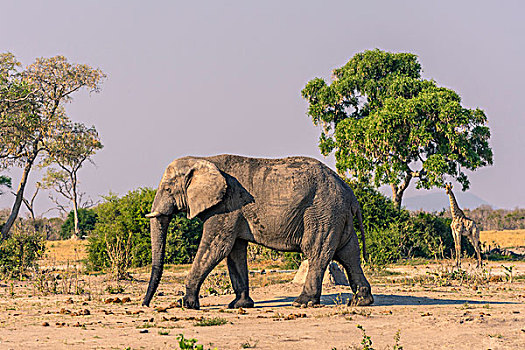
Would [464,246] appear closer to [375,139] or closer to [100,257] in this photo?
[375,139]

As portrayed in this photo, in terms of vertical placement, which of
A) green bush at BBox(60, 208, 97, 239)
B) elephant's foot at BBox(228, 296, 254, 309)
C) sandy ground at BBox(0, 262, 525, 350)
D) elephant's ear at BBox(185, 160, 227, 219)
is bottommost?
sandy ground at BBox(0, 262, 525, 350)

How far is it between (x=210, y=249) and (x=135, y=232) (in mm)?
13039

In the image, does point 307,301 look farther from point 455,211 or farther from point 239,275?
point 455,211

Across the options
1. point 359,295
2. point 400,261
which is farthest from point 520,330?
point 400,261

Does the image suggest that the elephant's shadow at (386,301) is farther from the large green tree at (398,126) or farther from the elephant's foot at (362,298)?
the large green tree at (398,126)

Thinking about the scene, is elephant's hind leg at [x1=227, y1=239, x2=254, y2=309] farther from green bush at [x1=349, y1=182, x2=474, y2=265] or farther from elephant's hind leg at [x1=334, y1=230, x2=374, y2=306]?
green bush at [x1=349, y1=182, x2=474, y2=265]

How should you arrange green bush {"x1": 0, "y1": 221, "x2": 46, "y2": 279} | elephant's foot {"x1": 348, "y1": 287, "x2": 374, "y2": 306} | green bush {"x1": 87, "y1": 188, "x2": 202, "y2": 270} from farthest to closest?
green bush {"x1": 87, "y1": 188, "x2": 202, "y2": 270} → green bush {"x1": 0, "y1": 221, "x2": 46, "y2": 279} → elephant's foot {"x1": 348, "y1": 287, "x2": 374, "y2": 306}

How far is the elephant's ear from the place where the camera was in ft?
40.6

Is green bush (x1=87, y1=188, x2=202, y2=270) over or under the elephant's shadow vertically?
over

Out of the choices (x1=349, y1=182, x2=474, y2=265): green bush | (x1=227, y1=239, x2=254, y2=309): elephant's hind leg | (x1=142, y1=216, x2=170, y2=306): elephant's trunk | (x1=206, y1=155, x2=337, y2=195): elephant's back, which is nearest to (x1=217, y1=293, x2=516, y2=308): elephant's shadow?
(x1=227, y1=239, x2=254, y2=309): elephant's hind leg

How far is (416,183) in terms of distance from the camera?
33.4m

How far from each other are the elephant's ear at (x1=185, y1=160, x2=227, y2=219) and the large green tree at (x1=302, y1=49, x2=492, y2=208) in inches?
833

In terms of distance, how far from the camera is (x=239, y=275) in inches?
520

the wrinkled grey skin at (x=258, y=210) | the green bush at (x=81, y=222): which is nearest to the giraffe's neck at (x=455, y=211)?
the wrinkled grey skin at (x=258, y=210)
